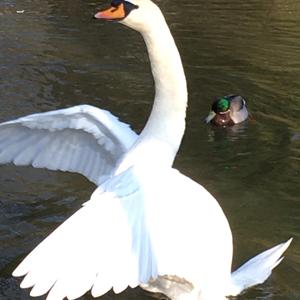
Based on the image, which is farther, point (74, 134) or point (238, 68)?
point (238, 68)

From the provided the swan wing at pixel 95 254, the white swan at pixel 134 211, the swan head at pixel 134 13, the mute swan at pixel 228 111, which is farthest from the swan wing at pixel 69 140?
the mute swan at pixel 228 111

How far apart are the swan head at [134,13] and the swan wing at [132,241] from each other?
111 centimetres

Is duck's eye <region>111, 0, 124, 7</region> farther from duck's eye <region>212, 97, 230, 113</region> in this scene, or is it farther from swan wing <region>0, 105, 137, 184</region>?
duck's eye <region>212, 97, 230, 113</region>

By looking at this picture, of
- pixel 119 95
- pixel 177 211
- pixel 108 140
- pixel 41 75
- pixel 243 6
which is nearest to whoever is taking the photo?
A: pixel 177 211

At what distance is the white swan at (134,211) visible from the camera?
4109 mm

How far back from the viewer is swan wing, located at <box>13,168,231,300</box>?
4.02 m

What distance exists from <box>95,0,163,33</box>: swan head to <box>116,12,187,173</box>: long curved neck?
45 millimetres

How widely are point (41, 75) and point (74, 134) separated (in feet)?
20.5

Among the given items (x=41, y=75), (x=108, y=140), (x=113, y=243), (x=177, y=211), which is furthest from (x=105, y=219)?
(x=41, y=75)

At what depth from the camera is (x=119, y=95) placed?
468 inches

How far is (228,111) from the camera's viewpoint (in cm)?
1041

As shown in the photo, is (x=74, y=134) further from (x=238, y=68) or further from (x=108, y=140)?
(x=238, y=68)

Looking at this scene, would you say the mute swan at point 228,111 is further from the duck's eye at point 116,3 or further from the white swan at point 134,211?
the duck's eye at point 116,3

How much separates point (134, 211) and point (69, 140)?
2437mm
